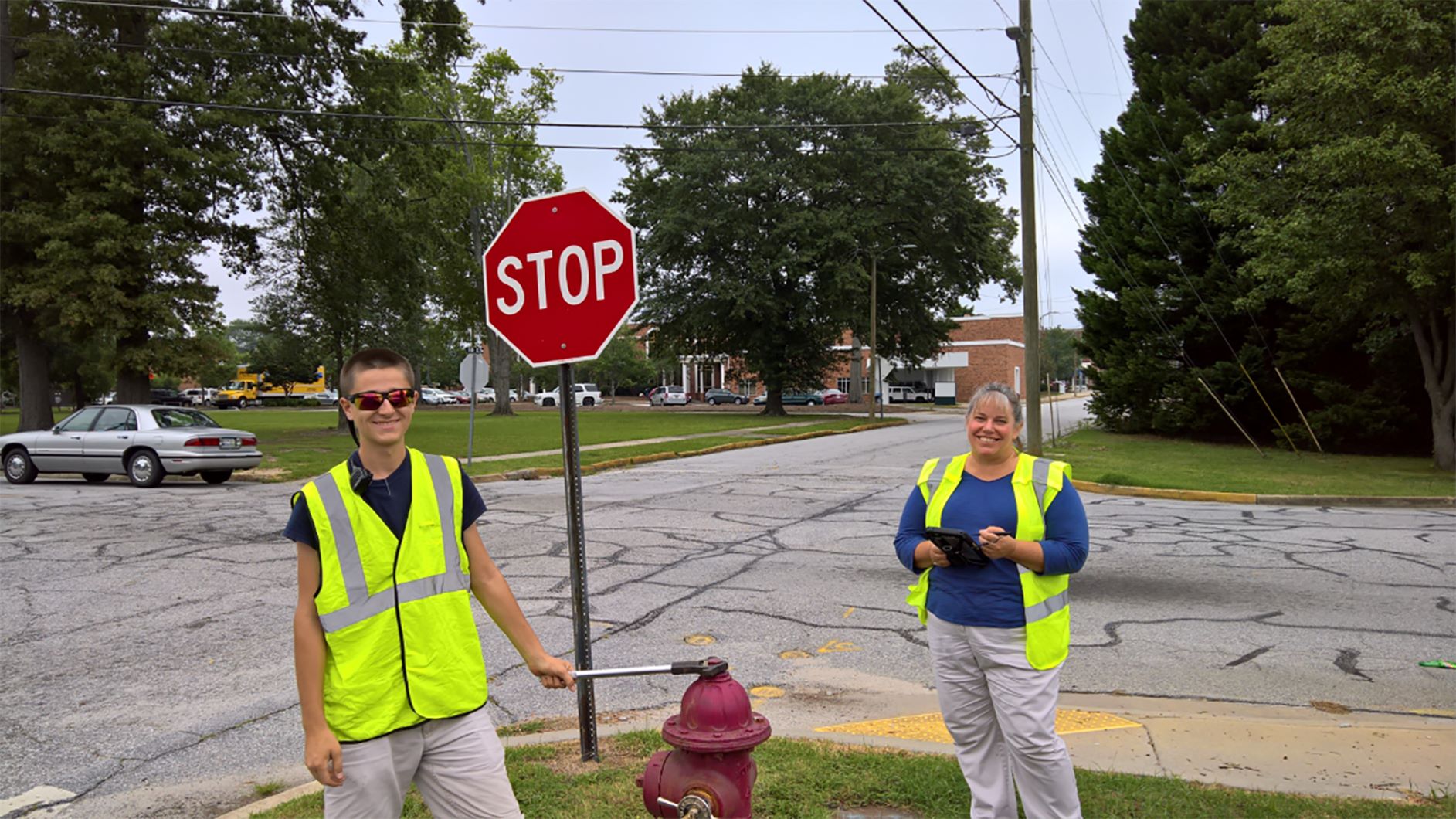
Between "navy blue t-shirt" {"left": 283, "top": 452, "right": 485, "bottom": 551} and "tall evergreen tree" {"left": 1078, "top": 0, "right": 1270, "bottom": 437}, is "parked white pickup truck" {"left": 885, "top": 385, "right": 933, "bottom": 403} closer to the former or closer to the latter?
"tall evergreen tree" {"left": 1078, "top": 0, "right": 1270, "bottom": 437}

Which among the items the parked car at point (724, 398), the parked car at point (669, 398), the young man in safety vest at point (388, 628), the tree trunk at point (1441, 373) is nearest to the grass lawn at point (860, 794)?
the young man in safety vest at point (388, 628)

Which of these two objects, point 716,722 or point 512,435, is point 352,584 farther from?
point 512,435

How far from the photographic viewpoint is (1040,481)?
3492 mm

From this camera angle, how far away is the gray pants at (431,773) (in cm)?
256

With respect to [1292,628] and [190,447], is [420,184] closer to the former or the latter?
[190,447]

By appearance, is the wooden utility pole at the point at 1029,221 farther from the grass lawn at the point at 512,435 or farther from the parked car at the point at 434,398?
the parked car at the point at 434,398

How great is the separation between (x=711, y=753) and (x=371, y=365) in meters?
1.45

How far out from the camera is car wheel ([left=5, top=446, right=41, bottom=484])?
1758 centimetres

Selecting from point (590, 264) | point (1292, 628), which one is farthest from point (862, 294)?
point (590, 264)

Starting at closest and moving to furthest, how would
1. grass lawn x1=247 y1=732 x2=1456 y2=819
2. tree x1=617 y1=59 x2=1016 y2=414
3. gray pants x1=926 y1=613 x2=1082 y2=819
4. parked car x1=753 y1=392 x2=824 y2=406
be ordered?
gray pants x1=926 y1=613 x2=1082 y2=819
grass lawn x1=247 y1=732 x2=1456 y2=819
tree x1=617 y1=59 x2=1016 y2=414
parked car x1=753 y1=392 x2=824 y2=406

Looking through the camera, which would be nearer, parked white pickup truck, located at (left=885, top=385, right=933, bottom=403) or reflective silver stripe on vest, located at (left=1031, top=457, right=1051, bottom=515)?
reflective silver stripe on vest, located at (left=1031, top=457, right=1051, bottom=515)

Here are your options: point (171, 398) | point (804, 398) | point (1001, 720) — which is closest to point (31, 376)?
point (1001, 720)

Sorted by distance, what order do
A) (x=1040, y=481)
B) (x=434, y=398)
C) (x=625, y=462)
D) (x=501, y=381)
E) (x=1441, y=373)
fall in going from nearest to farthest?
(x=1040, y=481)
(x=1441, y=373)
(x=625, y=462)
(x=501, y=381)
(x=434, y=398)

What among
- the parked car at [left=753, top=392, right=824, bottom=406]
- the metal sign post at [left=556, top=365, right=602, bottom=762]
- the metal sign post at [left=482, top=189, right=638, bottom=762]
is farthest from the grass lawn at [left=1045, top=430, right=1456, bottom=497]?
the parked car at [left=753, top=392, right=824, bottom=406]
